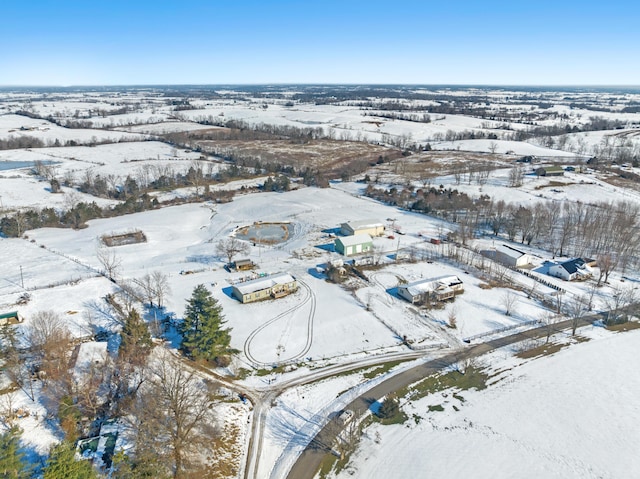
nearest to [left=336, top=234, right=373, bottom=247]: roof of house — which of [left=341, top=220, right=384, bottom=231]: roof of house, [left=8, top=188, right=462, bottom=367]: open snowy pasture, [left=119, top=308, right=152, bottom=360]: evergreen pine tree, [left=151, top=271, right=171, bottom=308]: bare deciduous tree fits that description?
[left=8, top=188, right=462, bottom=367]: open snowy pasture

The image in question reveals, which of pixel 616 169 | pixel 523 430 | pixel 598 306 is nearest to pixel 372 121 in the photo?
pixel 616 169

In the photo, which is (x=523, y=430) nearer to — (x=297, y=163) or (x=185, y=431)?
(x=185, y=431)

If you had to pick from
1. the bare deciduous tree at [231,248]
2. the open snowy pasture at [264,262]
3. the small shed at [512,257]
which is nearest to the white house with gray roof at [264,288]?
the open snowy pasture at [264,262]

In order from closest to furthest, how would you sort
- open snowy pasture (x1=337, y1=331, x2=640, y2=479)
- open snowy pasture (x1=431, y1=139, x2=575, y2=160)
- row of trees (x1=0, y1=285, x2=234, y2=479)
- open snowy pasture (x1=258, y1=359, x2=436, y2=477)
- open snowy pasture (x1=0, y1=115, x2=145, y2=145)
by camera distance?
row of trees (x1=0, y1=285, x2=234, y2=479) < open snowy pasture (x1=337, y1=331, x2=640, y2=479) < open snowy pasture (x1=258, y1=359, x2=436, y2=477) < open snowy pasture (x1=431, y1=139, x2=575, y2=160) < open snowy pasture (x1=0, y1=115, x2=145, y2=145)

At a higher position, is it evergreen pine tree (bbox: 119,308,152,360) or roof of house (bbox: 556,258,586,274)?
evergreen pine tree (bbox: 119,308,152,360)

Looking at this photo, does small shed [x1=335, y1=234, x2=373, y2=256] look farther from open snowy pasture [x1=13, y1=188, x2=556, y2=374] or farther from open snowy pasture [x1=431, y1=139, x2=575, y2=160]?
open snowy pasture [x1=431, y1=139, x2=575, y2=160]

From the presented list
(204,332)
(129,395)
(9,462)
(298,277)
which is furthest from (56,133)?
(9,462)

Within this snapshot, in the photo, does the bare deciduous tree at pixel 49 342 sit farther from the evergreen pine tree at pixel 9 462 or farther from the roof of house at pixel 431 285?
the roof of house at pixel 431 285

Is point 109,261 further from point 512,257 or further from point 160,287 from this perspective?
point 512,257
